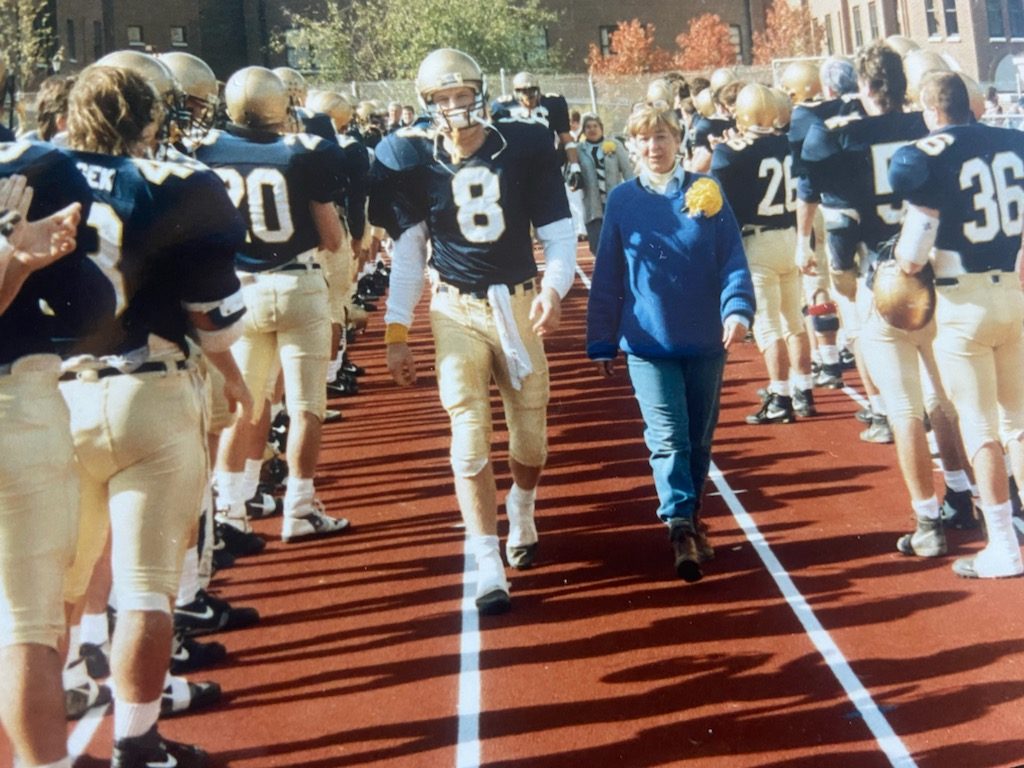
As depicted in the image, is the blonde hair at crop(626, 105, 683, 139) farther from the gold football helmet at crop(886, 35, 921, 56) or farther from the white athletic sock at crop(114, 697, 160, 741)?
the white athletic sock at crop(114, 697, 160, 741)

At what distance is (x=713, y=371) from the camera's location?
13.2 ft

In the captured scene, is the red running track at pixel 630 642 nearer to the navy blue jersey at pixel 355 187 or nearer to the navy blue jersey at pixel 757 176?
the navy blue jersey at pixel 757 176

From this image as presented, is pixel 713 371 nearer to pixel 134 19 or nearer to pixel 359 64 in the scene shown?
pixel 134 19

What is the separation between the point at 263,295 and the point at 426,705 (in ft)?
6.08

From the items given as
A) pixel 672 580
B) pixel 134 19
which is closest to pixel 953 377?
pixel 672 580

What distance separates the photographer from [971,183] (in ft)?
11.6

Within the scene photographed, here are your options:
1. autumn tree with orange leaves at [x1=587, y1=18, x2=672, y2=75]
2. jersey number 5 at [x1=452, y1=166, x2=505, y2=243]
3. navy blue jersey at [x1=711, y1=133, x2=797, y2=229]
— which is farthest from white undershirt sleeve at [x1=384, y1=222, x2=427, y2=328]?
autumn tree with orange leaves at [x1=587, y1=18, x2=672, y2=75]

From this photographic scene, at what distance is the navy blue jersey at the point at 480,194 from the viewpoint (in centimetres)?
391

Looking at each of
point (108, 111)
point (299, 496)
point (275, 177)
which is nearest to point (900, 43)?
point (275, 177)

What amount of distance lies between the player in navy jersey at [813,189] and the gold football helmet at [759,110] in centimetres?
11

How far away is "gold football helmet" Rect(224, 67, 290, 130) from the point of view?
14.0 ft

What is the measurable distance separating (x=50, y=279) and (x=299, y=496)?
2289 mm

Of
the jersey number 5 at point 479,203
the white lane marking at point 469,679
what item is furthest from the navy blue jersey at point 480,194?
the white lane marking at point 469,679

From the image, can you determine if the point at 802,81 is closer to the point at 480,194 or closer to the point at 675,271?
the point at 675,271
